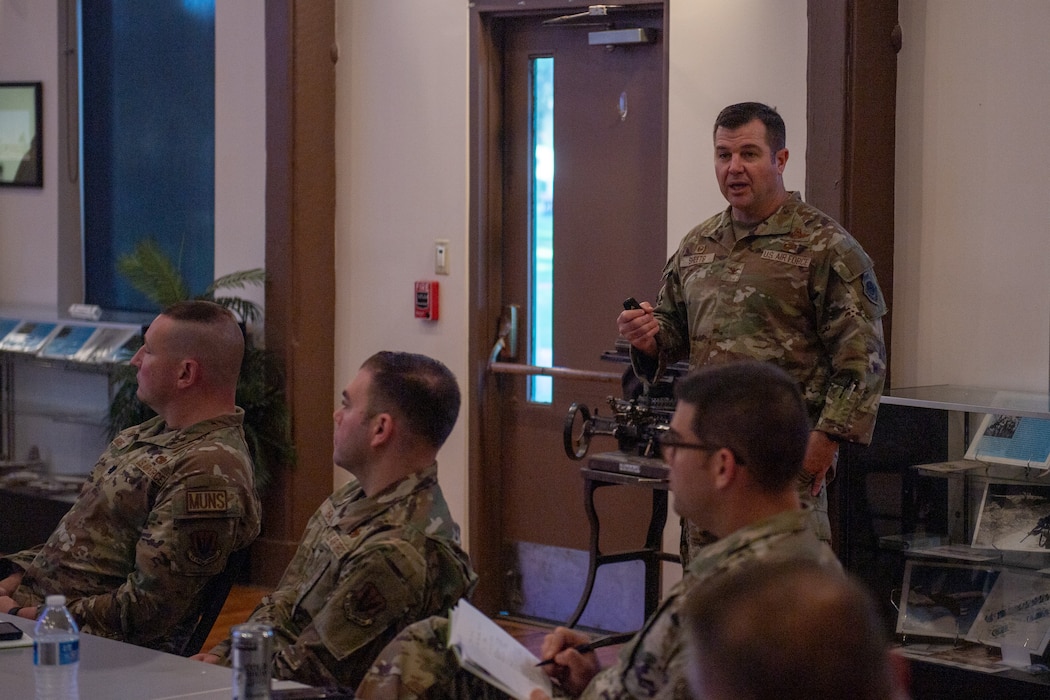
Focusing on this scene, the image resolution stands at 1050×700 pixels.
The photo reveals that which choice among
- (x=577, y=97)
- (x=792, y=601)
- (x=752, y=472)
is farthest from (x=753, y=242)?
(x=792, y=601)

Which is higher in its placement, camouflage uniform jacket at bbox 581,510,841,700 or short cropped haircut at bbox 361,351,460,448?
short cropped haircut at bbox 361,351,460,448

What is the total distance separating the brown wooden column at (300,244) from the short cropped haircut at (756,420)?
378 cm

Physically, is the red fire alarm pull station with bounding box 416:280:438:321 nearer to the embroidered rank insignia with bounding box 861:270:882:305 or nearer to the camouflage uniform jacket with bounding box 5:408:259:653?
the camouflage uniform jacket with bounding box 5:408:259:653

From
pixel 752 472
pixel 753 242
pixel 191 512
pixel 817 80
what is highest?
pixel 817 80

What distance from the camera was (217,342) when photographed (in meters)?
3.08

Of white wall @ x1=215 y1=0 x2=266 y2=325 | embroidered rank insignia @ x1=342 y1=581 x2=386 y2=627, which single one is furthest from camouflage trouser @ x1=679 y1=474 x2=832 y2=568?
white wall @ x1=215 y1=0 x2=266 y2=325

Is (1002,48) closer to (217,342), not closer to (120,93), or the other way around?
(217,342)

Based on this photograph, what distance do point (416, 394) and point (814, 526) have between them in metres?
1.01

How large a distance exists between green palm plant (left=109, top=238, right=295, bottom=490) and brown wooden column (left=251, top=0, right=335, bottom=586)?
59mm

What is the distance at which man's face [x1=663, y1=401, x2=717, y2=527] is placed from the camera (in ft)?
6.43

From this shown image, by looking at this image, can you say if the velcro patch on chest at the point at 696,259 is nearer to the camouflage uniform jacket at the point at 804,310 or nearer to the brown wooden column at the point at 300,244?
the camouflage uniform jacket at the point at 804,310

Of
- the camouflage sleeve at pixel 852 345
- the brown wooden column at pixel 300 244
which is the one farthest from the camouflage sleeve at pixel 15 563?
the brown wooden column at pixel 300 244

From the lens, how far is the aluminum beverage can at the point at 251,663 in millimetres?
1894

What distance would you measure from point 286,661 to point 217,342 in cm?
92
